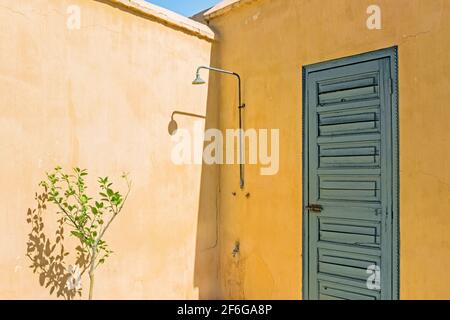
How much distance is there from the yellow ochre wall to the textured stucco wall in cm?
34

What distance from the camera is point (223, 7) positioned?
4.17 metres

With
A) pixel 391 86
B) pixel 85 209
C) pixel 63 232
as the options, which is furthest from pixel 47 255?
pixel 391 86

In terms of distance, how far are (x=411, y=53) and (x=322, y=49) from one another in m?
0.75

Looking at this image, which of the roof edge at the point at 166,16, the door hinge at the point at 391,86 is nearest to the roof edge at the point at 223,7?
the roof edge at the point at 166,16

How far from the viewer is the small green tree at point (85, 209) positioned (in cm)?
287

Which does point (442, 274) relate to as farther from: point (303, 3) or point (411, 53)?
point (303, 3)

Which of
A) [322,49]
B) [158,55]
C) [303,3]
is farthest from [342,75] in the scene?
[158,55]

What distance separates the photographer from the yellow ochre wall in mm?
2818

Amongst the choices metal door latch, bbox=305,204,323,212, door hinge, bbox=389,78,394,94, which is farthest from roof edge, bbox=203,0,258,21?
metal door latch, bbox=305,204,323,212

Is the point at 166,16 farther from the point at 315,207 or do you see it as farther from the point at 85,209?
the point at 315,207

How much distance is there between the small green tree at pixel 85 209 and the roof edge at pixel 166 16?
145cm

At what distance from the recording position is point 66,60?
3029mm

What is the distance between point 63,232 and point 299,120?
7.10 ft

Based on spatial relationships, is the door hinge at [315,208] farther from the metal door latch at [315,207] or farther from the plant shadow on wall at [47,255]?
the plant shadow on wall at [47,255]
